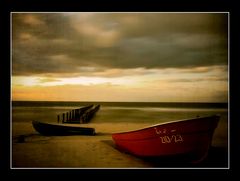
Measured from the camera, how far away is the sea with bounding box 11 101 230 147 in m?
4.25

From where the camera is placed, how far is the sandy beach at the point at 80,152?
425 cm

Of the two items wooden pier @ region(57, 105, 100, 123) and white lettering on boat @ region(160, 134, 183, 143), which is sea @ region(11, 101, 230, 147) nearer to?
wooden pier @ region(57, 105, 100, 123)

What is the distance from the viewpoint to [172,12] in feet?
14.1

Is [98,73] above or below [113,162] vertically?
above

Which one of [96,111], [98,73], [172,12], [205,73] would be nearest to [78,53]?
[98,73]

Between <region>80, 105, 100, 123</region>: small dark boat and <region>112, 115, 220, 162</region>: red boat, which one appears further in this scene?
<region>80, 105, 100, 123</region>: small dark boat

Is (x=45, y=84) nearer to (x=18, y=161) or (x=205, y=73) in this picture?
(x=18, y=161)

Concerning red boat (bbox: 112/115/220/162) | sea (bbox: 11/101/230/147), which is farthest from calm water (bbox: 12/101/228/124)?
red boat (bbox: 112/115/220/162)

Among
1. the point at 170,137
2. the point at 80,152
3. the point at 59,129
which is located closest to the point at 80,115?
the point at 59,129

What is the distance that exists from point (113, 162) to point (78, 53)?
3.85 ft

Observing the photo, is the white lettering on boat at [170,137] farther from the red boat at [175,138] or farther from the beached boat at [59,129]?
the beached boat at [59,129]

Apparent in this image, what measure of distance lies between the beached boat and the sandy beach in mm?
47

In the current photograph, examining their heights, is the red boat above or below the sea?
below
